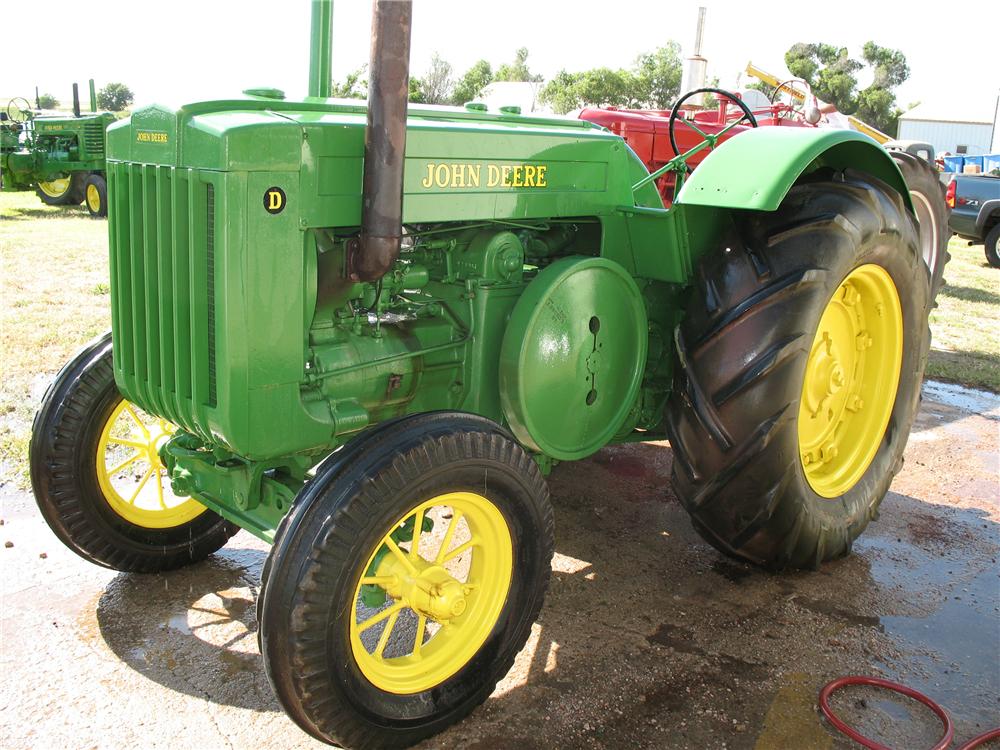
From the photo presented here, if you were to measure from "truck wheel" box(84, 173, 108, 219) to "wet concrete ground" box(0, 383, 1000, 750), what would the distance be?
11723 mm

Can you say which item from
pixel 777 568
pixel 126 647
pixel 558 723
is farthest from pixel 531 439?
pixel 126 647

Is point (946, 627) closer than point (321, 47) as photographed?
No

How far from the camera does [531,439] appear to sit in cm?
298

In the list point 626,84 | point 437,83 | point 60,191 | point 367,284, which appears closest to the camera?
point 367,284

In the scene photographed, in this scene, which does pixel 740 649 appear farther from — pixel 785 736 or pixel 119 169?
pixel 119 169

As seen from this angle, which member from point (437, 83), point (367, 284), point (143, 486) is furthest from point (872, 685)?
point (437, 83)

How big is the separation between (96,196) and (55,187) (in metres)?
1.74

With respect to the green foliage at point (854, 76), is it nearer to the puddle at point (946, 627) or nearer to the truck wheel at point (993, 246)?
the truck wheel at point (993, 246)

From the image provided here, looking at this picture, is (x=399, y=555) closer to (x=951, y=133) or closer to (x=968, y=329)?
(x=968, y=329)

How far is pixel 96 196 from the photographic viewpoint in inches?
571

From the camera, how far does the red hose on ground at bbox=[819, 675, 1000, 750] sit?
2.55 meters

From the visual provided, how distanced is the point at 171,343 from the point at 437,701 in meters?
1.22

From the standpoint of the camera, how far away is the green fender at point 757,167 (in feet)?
9.41

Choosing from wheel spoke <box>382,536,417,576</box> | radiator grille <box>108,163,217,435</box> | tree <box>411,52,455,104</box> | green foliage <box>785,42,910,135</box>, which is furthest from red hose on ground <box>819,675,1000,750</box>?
green foliage <box>785,42,910,135</box>
